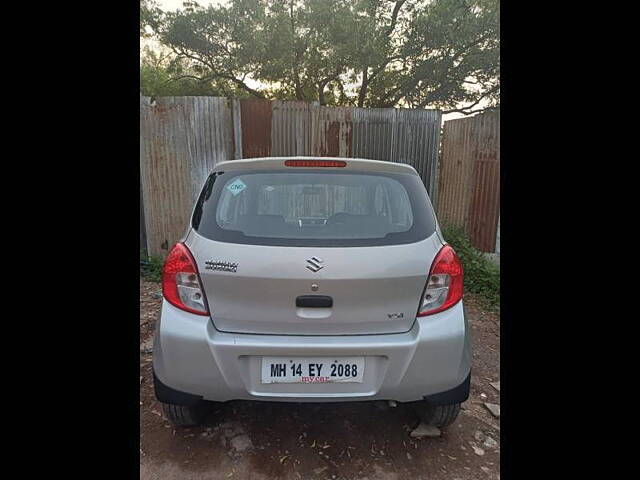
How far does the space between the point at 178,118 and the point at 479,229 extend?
172 inches

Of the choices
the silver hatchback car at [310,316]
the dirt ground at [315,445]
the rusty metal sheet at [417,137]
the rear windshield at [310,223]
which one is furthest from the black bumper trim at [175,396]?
the rusty metal sheet at [417,137]

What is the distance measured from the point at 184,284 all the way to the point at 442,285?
1.27 metres

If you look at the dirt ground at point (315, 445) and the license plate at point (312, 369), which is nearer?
the license plate at point (312, 369)

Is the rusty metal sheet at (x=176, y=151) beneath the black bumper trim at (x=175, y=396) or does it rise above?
above

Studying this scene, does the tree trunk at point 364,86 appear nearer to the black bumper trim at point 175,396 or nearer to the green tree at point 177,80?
the green tree at point 177,80

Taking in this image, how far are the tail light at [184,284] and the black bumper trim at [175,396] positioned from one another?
1.40 feet

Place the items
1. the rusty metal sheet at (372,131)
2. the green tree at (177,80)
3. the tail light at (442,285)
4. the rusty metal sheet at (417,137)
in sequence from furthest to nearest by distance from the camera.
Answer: the green tree at (177,80)
the rusty metal sheet at (417,137)
the rusty metal sheet at (372,131)
the tail light at (442,285)

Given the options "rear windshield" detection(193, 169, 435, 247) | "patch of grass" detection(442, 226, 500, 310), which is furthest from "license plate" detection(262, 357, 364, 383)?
"patch of grass" detection(442, 226, 500, 310)

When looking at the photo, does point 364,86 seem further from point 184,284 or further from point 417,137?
point 184,284

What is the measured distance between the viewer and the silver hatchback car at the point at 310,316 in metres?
1.75

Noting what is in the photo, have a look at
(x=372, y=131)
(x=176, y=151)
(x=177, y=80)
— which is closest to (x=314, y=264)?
(x=176, y=151)

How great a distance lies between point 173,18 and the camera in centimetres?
961

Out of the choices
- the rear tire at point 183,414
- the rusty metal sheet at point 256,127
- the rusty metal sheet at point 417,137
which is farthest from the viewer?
the rusty metal sheet at point 417,137

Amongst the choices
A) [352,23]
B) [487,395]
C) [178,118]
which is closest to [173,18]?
[352,23]
